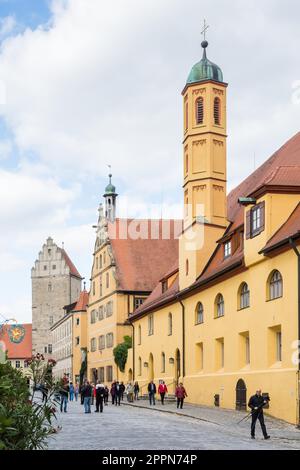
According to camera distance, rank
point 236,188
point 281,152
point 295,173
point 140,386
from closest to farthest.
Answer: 1. point 295,173
2. point 281,152
3. point 236,188
4. point 140,386

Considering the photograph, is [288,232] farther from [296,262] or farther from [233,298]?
[233,298]

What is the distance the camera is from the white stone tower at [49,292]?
116 metres

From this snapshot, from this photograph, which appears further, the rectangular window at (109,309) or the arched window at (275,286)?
the rectangular window at (109,309)

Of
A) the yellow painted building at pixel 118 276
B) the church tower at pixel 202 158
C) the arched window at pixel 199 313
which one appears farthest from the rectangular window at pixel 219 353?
the yellow painted building at pixel 118 276

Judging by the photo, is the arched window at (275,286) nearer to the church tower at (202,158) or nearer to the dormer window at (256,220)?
the dormer window at (256,220)

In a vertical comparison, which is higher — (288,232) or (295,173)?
(295,173)

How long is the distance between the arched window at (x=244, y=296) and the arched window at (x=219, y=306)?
261cm

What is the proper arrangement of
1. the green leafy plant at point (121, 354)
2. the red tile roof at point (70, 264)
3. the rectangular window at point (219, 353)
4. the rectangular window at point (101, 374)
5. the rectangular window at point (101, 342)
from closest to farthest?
the rectangular window at point (219, 353) → the green leafy plant at point (121, 354) → the rectangular window at point (101, 374) → the rectangular window at point (101, 342) → the red tile roof at point (70, 264)

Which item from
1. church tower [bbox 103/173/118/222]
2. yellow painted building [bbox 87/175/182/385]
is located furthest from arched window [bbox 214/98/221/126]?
church tower [bbox 103/173/118/222]

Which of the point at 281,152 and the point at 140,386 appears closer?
the point at 281,152

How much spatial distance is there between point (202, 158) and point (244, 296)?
38.7ft

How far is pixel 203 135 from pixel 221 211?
13.9 ft

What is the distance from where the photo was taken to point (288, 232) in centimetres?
2811
